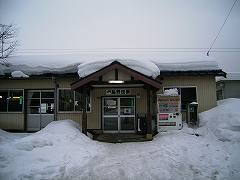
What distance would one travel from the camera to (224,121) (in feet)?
38.5

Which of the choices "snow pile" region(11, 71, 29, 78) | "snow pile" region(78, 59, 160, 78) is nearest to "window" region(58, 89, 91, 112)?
"snow pile" region(11, 71, 29, 78)

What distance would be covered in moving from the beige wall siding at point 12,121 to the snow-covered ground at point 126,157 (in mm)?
4492

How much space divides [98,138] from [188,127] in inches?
197

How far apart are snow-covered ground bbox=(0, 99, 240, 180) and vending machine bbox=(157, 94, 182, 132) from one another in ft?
3.89

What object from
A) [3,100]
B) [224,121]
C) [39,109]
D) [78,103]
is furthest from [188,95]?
[3,100]

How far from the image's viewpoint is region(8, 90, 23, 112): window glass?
15413 mm

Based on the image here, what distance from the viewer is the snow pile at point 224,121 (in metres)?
10.8

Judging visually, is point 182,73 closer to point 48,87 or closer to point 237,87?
point 48,87

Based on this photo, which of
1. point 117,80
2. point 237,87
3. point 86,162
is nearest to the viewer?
point 86,162

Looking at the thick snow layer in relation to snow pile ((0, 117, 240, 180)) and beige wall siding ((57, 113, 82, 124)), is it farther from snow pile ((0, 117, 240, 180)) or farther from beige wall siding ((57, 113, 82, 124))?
beige wall siding ((57, 113, 82, 124))

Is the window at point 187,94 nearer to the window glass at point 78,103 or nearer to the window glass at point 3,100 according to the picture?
the window glass at point 78,103

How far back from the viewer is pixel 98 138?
1202 cm

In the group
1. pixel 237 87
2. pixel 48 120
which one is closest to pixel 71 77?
pixel 48 120

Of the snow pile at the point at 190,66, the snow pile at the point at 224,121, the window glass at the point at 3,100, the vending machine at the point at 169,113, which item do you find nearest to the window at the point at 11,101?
the window glass at the point at 3,100
